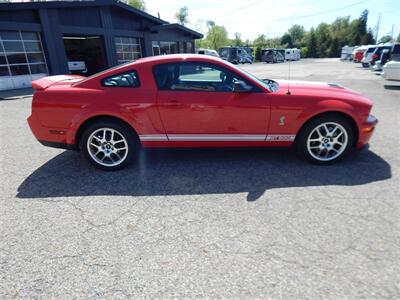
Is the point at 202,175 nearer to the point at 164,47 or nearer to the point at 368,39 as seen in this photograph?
the point at 164,47

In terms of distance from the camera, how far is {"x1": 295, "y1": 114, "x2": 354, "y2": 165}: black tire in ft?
11.9

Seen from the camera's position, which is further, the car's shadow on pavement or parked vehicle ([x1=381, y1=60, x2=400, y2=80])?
parked vehicle ([x1=381, y1=60, x2=400, y2=80])

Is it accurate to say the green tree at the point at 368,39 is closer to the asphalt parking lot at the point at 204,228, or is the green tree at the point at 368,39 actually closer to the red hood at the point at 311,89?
the red hood at the point at 311,89

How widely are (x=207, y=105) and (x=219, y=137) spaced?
0.48m

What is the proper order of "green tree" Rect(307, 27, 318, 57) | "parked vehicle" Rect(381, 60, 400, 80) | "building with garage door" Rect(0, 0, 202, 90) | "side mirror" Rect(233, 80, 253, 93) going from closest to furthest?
"side mirror" Rect(233, 80, 253, 93)
"parked vehicle" Rect(381, 60, 400, 80)
"building with garage door" Rect(0, 0, 202, 90)
"green tree" Rect(307, 27, 318, 57)

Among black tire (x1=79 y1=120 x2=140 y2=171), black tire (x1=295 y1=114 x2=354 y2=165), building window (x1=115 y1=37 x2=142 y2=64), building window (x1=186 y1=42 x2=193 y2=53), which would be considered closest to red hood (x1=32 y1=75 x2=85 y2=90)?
black tire (x1=79 y1=120 x2=140 y2=171)

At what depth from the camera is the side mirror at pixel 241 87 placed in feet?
11.4

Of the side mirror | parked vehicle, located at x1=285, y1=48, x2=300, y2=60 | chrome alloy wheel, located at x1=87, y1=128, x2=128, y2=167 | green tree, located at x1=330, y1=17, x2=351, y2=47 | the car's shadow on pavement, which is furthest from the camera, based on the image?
green tree, located at x1=330, y1=17, x2=351, y2=47

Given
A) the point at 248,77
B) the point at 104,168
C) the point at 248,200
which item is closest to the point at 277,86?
the point at 248,77

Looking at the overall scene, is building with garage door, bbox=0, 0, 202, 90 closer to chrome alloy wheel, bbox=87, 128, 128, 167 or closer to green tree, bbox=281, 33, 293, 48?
chrome alloy wheel, bbox=87, 128, 128, 167

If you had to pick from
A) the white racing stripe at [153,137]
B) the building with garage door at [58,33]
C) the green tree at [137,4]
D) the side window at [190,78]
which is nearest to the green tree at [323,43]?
the green tree at [137,4]

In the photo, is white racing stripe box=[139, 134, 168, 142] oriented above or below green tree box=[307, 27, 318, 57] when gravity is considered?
below

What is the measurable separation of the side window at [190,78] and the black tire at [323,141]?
1.19m

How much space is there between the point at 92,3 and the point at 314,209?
1802 cm
